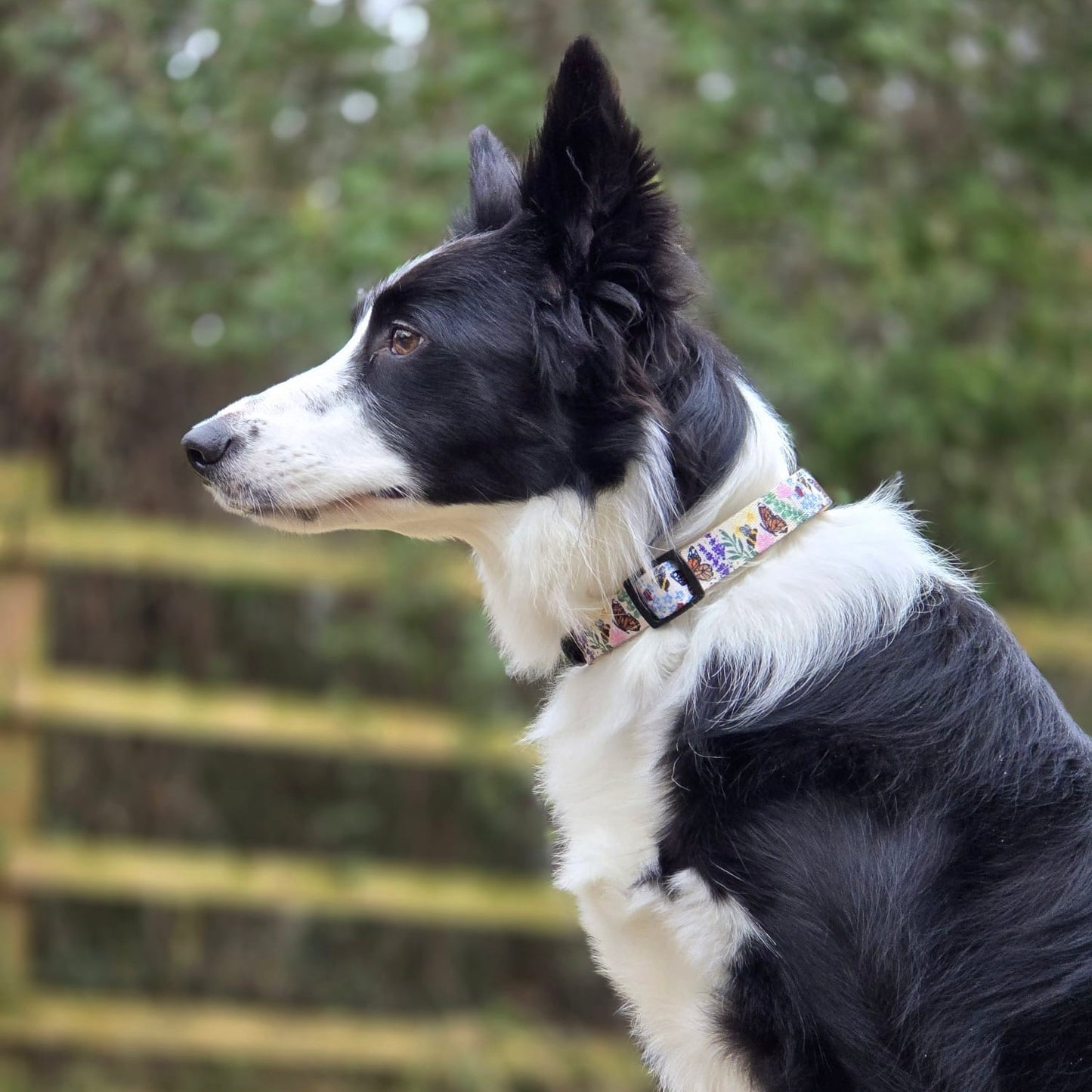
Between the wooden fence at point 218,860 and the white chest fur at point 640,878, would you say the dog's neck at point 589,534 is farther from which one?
the wooden fence at point 218,860

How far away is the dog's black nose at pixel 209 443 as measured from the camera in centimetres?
224

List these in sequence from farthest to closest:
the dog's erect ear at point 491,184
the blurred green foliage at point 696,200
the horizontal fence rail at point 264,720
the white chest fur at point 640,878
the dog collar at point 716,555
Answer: the horizontal fence rail at point 264,720 → the blurred green foliage at point 696,200 → the dog's erect ear at point 491,184 → the dog collar at point 716,555 → the white chest fur at point 640,878

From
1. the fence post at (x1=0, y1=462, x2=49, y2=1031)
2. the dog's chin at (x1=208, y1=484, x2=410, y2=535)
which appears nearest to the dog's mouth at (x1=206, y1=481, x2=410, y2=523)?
the dog's chin at (x1=208, y1=484, x2=410, y2=535)

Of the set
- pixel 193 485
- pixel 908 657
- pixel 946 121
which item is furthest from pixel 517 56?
pixel 908 657

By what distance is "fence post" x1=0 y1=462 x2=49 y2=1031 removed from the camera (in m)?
4.36

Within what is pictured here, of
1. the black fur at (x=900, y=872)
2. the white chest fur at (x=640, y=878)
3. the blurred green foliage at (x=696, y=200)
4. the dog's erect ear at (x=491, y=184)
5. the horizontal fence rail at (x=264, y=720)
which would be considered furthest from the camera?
the horizontal fence rail at (x=264, y=720)

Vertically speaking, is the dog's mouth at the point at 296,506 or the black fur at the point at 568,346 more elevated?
the black fur at the point at 568,346

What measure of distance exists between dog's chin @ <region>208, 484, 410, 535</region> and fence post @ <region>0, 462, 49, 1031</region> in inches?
93.1

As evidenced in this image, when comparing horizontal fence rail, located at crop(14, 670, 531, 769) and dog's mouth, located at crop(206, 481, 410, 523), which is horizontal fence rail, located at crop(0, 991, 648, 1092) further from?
dog's mouth, located at crop(206, 481, 410, 523)

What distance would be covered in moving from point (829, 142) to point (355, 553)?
6.63 feet

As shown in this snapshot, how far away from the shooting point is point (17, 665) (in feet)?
14.3

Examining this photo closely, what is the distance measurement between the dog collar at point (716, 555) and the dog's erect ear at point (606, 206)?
1.22 ft

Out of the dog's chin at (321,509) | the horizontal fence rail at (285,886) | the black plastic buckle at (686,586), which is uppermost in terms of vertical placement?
the dog's chin at (321,509)

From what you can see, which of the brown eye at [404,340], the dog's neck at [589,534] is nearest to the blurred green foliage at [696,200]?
the brown eye at [404,340]
